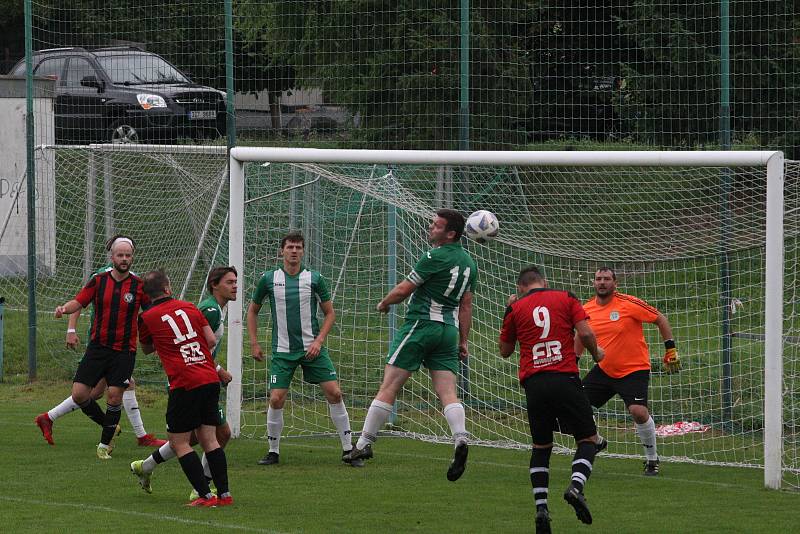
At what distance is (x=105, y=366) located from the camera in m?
10.6

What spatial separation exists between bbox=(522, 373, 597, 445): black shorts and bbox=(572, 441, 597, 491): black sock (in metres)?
0.08

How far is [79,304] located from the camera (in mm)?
10539

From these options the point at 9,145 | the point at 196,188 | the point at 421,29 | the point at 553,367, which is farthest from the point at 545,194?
the point at 9,145

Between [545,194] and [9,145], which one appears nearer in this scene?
[545,194]

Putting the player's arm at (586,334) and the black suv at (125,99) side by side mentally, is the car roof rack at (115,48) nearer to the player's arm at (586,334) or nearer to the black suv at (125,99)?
the black suv at (125,99)

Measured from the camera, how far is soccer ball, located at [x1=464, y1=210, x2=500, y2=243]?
941 centimetres

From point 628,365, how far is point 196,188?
7562 millimetres

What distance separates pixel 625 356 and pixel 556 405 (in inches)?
103


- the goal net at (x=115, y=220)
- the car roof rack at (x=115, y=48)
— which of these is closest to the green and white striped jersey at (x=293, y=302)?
the goal net at (x=115, y=220)

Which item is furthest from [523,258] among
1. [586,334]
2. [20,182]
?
[20,182]

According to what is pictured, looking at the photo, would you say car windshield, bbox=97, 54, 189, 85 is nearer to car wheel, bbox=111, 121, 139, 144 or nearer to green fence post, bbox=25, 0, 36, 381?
car wheel, bbox=111, 121, 139, 144

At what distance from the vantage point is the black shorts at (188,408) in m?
8.33

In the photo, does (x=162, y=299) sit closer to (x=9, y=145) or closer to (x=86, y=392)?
(x=86, y=392)

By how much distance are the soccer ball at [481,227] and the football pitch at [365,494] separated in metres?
1.99
